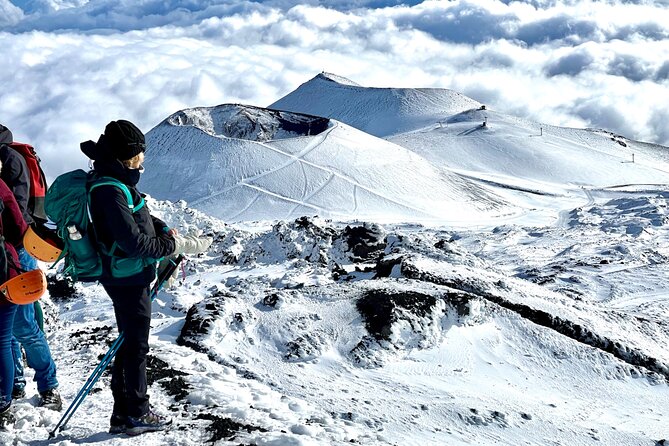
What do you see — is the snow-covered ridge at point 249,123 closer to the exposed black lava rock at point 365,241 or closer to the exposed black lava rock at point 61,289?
the exposed black lava rock at point 365,241

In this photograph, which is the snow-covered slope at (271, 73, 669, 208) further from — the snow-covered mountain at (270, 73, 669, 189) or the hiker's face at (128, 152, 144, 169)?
the hiker's face at (128, 152, 144, 169)

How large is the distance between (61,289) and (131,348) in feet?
37.6

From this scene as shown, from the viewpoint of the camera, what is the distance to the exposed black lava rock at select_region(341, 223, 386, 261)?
1891cm

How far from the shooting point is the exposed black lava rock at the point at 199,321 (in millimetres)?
7250

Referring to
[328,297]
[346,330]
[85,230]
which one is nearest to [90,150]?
[85,230]

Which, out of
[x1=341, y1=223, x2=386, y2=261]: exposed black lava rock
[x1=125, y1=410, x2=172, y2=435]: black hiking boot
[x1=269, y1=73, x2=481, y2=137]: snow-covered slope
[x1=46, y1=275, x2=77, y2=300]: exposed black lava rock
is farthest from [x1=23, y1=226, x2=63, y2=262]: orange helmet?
[x1=269, y1=73, x2=481, y2=137]: snow-covered slope

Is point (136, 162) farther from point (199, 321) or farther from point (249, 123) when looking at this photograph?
point (249, 123)

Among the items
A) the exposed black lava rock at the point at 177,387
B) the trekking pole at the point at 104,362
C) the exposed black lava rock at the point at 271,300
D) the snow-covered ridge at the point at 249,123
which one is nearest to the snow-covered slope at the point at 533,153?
the snow-covered ridge at the point at 249,123

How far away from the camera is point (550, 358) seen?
7.64 metres

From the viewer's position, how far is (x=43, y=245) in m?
4.27

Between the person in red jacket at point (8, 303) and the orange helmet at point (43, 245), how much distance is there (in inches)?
4.9

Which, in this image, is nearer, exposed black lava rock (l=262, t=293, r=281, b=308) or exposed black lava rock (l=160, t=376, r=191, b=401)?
exposed black lava rock (l=160, t=376, r=191, b=401)

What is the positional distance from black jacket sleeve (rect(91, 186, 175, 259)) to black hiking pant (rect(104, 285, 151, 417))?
0.35 m

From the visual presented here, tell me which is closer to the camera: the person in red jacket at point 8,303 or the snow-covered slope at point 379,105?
the person in red jacket at point 8,303
